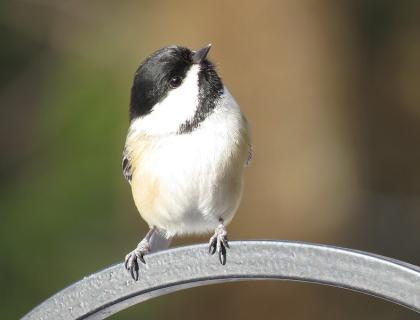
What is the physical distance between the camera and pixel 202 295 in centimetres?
343

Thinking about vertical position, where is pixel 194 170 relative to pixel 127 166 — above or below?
below

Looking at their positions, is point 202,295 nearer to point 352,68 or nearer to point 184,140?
point 352,68

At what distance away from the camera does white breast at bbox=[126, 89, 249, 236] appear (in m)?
1.61

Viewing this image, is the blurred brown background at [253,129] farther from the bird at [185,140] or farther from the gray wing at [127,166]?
the bird at [185,140]

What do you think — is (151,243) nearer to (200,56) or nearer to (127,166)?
(127,166)

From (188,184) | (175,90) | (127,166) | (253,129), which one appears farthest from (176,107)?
(253,129)

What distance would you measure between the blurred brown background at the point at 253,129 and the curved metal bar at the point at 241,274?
2.07m

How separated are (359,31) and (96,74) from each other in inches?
46.1

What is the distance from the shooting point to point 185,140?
161cm

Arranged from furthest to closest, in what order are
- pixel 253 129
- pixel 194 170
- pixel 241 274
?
pixel 253 129
pixel 194 170
pixel 241 274

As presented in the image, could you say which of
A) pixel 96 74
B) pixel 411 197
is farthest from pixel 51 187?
pixel 411 197

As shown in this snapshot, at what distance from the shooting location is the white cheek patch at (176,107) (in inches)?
64.3

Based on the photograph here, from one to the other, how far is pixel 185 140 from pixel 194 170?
0.06m

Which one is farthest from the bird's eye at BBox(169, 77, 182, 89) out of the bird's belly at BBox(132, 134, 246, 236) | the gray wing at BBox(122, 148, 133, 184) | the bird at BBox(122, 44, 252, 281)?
the gray wing at BBox(122, 148, 133, 184)
